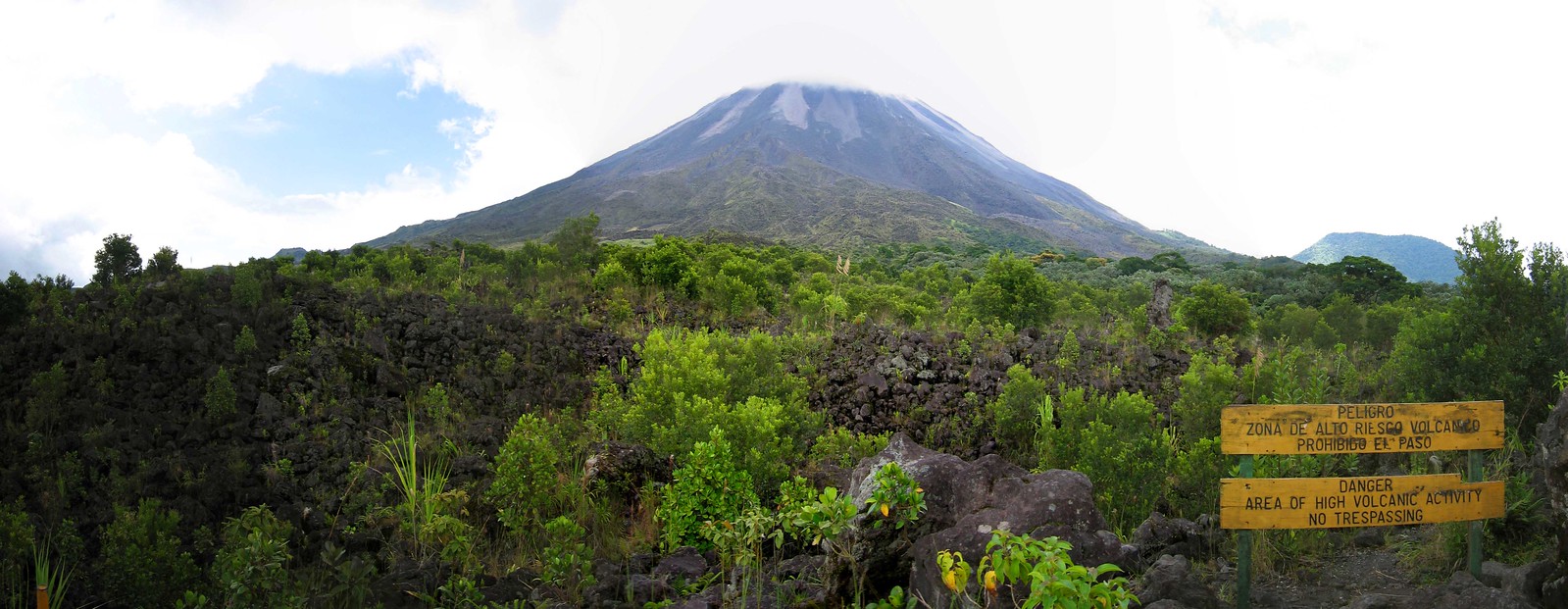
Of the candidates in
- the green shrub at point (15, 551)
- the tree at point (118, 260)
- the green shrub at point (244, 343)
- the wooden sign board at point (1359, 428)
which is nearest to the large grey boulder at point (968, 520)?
the wooden sign board at point (1359, 428)

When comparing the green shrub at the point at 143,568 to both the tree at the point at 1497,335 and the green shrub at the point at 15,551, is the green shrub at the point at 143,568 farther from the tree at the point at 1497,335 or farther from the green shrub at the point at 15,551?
the tree at the point at 1497,335

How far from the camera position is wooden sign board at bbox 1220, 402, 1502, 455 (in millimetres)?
4035

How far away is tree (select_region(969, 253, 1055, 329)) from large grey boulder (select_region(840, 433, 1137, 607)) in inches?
304

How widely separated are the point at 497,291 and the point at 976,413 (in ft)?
23.5

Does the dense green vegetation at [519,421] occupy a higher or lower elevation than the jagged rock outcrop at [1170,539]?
higher

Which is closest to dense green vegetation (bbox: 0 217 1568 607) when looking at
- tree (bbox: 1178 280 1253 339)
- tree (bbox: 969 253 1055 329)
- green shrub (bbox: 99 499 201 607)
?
green shrub (bbox: 99 499 201 607)

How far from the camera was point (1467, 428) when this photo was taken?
423cm

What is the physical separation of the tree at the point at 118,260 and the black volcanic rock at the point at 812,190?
34211 millimetres

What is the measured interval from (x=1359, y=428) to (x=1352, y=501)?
39 cm

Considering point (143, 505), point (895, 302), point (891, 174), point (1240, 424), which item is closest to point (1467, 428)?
point (1240, 424)

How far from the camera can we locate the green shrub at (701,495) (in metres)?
4.84

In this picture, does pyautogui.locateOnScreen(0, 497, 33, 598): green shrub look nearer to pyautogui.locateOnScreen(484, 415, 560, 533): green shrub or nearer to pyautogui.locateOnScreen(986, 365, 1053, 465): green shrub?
pyautogui.locateOnScreen(484, 415, 560, 533): green shrub

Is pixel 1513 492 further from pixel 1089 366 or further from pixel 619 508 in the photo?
pixel 619 508

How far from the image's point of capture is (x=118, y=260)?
9.09 m
